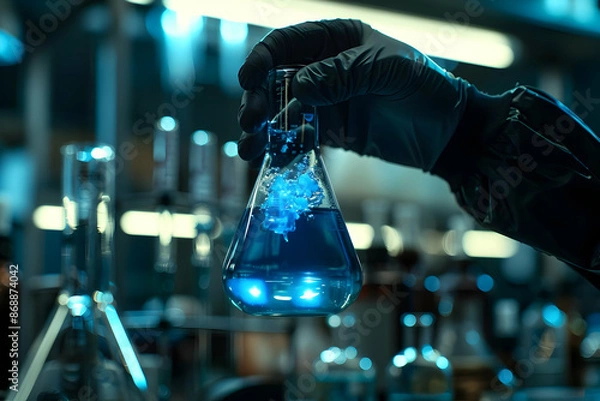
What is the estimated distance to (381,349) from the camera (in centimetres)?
162

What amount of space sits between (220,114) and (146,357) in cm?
170

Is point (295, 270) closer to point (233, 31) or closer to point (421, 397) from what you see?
point (421, 397)

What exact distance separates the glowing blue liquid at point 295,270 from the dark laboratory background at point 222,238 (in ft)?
0.55

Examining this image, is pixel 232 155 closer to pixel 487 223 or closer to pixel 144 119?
pixel 487 223

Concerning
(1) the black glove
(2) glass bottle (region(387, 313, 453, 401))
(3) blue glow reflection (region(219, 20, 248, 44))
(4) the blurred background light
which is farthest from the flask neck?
(4) the blurred background light

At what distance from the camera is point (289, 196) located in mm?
747

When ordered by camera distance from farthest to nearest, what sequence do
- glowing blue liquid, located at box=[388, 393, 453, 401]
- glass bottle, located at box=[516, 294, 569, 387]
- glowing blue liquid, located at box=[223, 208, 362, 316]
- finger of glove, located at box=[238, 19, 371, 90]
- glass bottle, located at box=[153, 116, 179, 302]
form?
glass bottle, located at box=[516, 294, 569, 387] → glass bottle, located at box=[153, 116, 179, 302] → glowing blue liquid, located at box=[388, 393, 453, 401] → finger of glove, located at box=[238, 19, 371, 90] → glowing blue liquid, located at box=[223, 208, 362, 316]

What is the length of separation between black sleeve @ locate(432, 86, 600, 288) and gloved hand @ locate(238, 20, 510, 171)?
0.04ft

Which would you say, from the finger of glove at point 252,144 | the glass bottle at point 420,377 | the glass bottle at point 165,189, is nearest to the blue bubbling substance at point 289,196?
the finger of glove at point 252,144

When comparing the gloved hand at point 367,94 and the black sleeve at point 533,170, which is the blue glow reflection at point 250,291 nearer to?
the gloved hand at point 367,94

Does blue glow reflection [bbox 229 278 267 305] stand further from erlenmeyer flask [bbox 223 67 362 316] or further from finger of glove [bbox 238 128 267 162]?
finger of glove [bbox 238 128 267 162]

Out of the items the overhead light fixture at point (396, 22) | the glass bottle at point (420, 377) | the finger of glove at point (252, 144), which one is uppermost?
the overhead light fixture at point (396, 22)

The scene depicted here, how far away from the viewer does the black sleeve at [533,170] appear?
0.96 m

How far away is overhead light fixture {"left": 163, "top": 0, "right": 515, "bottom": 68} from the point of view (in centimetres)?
218
